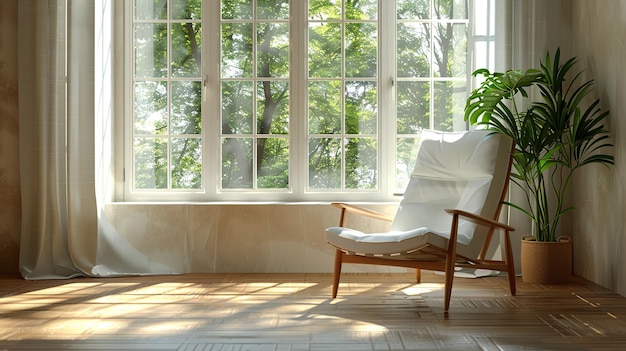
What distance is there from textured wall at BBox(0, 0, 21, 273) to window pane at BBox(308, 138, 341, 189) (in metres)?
1.99

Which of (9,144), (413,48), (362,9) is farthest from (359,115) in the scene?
(9,144)

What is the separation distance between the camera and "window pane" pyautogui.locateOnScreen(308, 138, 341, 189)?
517 centimetres

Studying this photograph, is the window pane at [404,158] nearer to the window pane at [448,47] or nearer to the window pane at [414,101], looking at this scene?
the window pane at [414,101]

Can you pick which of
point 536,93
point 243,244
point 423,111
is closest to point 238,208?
point 243,244

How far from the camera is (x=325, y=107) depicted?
5180 millimetres

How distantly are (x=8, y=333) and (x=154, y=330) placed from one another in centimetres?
62

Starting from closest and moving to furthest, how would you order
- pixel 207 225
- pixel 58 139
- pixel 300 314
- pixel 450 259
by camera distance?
pixel 300 314, pixel 450 259, pixel 58 139, pixel 207 225

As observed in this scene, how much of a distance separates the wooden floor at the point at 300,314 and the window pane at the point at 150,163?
0.75 metres

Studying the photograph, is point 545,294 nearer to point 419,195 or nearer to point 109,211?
point 419,195

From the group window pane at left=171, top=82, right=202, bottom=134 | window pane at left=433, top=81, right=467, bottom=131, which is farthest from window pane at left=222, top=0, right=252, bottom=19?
window pane at left=433, top=81, right=467, bottom=131

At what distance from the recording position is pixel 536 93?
4871 millimetres

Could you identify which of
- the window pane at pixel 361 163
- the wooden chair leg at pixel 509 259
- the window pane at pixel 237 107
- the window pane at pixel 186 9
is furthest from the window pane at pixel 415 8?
the wooden chair leg at pixel 509 259

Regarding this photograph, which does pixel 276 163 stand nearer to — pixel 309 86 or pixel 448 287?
pixel 309 86

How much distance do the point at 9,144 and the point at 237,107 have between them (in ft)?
5.07
